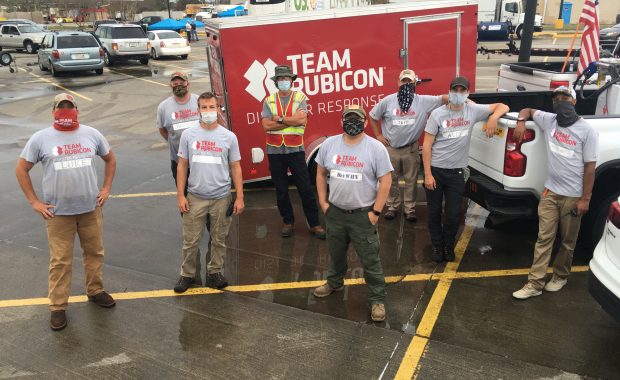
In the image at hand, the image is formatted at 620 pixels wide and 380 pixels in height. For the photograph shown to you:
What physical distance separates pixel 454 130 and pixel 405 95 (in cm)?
103

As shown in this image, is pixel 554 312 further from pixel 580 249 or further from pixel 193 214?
pixel 193 214

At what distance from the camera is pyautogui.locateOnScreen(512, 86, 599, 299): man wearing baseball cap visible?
414 centimetres

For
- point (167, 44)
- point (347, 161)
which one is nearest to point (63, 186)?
point (347, 161)

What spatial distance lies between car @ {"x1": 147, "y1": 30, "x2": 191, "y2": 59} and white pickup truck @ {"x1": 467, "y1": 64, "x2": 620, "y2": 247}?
2288 cm

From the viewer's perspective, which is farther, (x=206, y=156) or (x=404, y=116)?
(x=404, y=116)

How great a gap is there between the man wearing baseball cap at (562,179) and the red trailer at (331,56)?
272 centimetres

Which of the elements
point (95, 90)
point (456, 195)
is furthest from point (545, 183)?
point (95, 90)

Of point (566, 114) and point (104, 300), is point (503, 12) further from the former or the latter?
point (104, 300)

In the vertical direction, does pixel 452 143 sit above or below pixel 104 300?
above

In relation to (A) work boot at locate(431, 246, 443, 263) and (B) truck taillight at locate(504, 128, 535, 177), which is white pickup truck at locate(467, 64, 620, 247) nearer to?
(B) truck taillight at locate(504, 128, 535, 177)

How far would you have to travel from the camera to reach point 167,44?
25688 millimetres

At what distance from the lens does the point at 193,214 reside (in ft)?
15.0

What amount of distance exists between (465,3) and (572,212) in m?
3.71

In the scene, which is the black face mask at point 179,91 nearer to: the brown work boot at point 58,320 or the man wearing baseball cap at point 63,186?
the man wearing baseball cap at point 63,186
